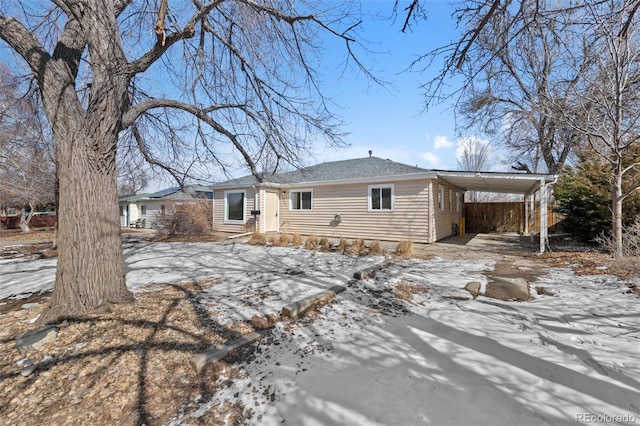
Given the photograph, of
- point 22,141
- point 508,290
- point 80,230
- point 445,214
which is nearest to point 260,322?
point 80,230

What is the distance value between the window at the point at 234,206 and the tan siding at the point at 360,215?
215cm

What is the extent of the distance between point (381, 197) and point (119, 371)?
1011cm

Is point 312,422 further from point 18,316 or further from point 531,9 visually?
point 531,9

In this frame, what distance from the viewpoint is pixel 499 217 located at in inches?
635

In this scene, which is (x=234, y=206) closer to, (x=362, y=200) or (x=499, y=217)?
(x=362, y=200)

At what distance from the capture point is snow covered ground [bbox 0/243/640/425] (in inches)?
76.4

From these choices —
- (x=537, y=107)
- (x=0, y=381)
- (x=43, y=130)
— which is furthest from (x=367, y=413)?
(x=537, y=107)

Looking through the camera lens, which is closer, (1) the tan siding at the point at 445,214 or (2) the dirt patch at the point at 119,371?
(2) the dirt patch at the point at 119,371

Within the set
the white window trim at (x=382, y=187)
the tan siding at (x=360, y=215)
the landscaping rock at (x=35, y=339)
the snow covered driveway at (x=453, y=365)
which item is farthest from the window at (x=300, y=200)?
the landscaping rock at (x=35, y=339)

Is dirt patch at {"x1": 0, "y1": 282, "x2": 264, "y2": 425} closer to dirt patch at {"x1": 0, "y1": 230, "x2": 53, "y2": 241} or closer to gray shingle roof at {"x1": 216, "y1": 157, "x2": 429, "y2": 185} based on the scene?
gray shingle roof at {"x1": 216, "y1": 157, "x2": 429, "y2": 185}

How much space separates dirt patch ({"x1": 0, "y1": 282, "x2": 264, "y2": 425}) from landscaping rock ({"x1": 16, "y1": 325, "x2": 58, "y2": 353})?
0.21ft

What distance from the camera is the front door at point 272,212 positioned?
13.9 m

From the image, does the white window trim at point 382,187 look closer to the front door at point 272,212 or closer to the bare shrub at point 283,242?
the bare shrub at point 283,242

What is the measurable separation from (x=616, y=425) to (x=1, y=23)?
671 centimetres
